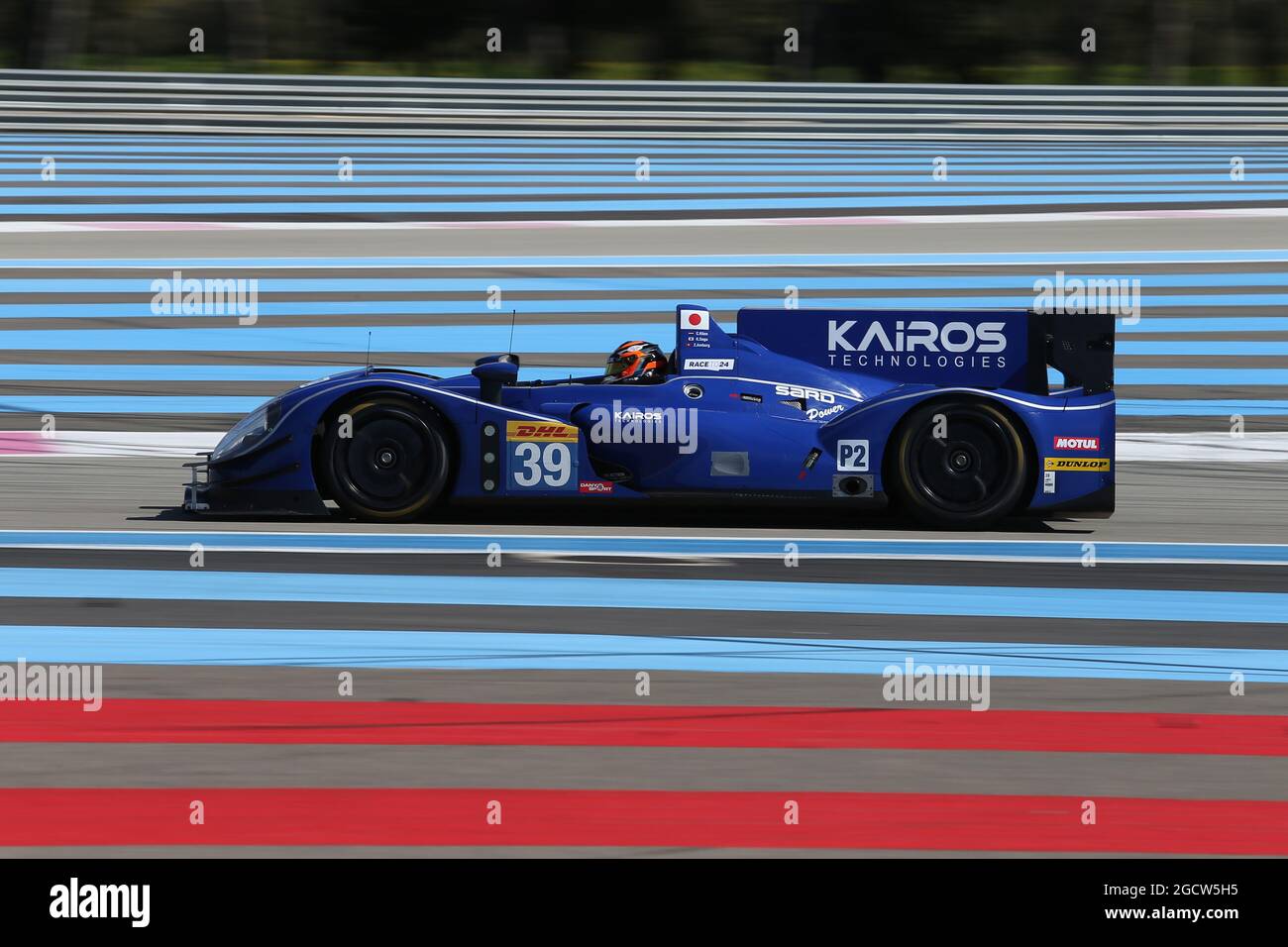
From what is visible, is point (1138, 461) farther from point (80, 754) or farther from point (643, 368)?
point (80, 754)

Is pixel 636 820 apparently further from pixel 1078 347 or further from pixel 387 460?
pixel 1078 347

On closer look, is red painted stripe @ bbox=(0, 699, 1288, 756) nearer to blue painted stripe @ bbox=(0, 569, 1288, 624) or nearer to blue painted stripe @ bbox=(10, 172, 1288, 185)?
blue painted stripe @ bbox=(0, 569, 1288, 624)

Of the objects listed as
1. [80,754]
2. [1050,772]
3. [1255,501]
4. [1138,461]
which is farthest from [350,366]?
[1050,772]

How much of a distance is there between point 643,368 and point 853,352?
1.07m

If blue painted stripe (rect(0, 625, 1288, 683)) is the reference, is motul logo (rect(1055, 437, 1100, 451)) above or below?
above

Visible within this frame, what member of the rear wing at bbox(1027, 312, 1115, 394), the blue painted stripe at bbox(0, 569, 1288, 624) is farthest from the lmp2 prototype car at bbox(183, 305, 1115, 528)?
the blue painted stripe at bbox(0, 569, 1288, 624)

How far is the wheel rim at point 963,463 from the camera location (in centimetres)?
718

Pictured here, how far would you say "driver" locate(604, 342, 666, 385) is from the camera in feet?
24.0

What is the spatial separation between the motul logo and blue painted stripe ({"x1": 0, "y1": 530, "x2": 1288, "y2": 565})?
438 millimetres

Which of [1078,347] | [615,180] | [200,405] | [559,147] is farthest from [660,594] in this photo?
[559,147]

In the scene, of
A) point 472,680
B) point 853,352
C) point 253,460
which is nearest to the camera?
point 472,680

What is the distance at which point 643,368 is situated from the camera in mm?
7348

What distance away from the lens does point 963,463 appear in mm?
7270

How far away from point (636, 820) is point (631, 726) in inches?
26.3
